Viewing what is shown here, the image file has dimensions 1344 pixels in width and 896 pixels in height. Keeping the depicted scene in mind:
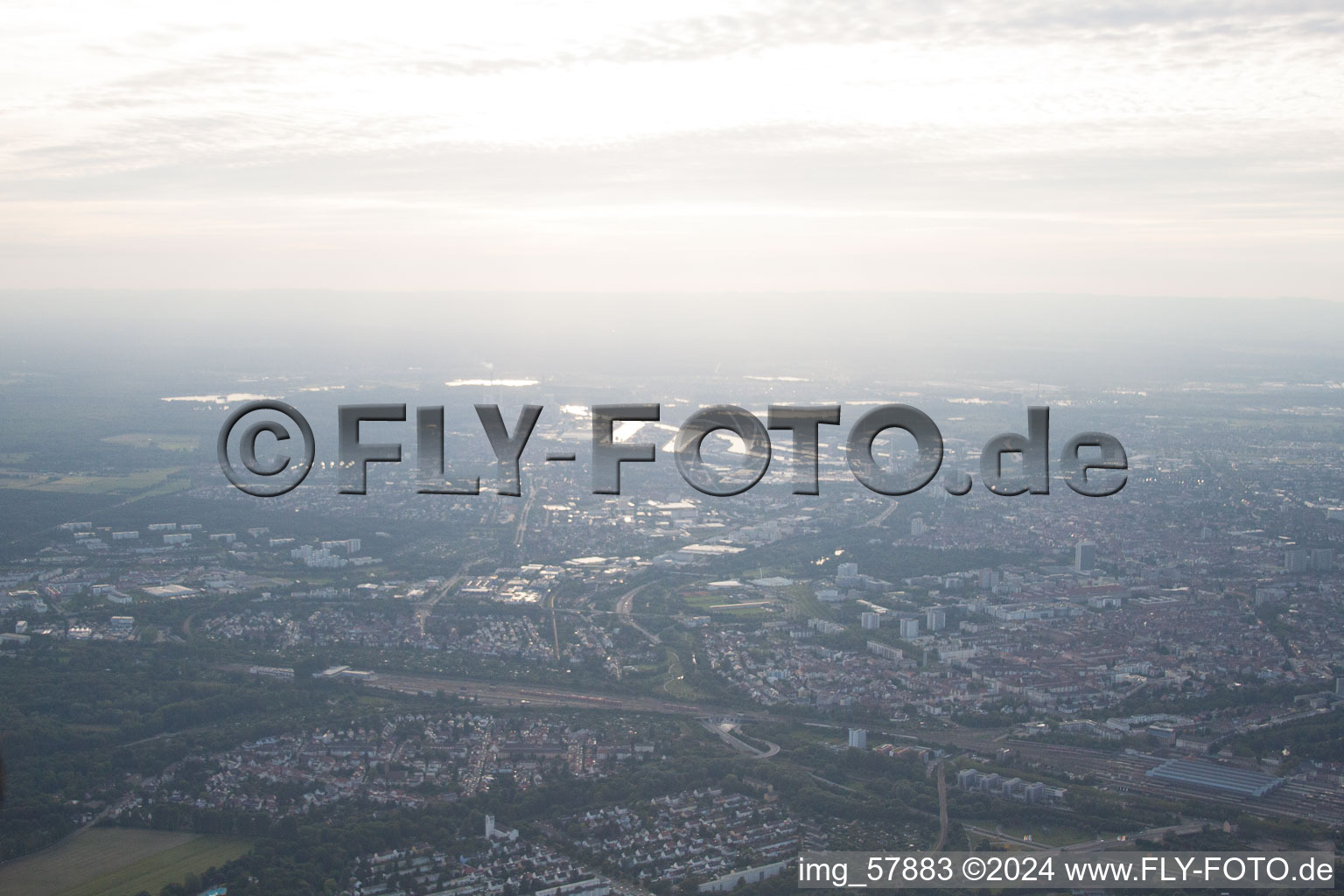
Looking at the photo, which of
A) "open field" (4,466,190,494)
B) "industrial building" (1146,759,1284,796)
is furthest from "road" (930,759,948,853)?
"open field" (4,466,190,494)

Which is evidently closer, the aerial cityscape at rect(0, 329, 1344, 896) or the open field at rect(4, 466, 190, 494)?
the aerial cityscape at rect(0, 329, 1344, 896)

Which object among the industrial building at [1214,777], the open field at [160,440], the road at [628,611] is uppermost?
the open field at [160,440]

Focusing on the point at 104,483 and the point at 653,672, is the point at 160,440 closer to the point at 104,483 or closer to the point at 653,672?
the point at 104,483

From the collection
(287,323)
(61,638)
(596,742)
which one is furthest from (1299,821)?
(287,323)

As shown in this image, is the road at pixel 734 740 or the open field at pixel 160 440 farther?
the open field at pixel 160 440

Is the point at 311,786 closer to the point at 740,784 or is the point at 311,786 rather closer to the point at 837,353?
the point at 740,784

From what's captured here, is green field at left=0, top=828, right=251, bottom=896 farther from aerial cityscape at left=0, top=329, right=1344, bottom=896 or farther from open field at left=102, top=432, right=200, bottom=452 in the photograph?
open field at left=102, top=432, right=200, bottom=452
